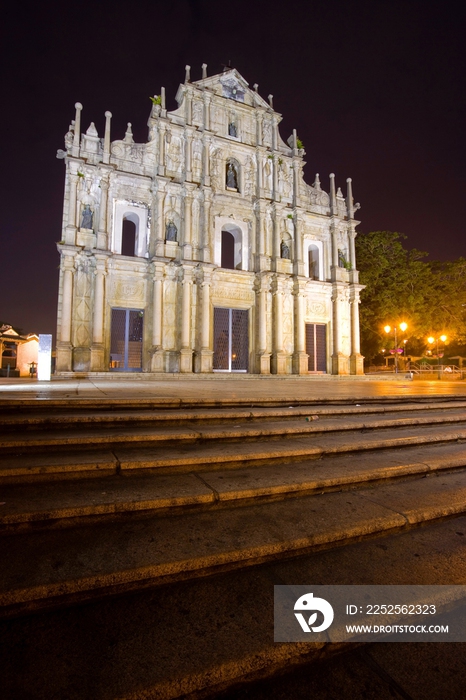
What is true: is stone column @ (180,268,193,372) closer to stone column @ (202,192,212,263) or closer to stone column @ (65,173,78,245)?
stone column @ (202,192,212,263)

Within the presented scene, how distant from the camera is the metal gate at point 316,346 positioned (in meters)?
23.2

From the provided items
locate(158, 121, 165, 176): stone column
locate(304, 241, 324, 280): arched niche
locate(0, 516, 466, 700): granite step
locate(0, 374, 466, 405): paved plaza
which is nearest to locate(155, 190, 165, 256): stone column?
locate(158, 121, 165, 176): stone column

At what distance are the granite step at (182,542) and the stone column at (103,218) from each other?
57.6 ft

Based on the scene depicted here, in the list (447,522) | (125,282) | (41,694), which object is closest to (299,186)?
(125,282)

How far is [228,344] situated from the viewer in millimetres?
21375

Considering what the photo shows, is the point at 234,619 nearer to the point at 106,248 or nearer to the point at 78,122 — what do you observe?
the point at 106,248

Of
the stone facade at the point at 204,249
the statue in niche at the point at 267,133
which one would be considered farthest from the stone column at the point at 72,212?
the statue in niche at the point at 267,133

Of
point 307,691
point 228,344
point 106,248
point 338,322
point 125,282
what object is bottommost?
point 307,691

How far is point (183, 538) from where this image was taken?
221 centimetres

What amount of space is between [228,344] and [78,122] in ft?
47.7

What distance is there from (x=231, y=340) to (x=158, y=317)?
5032 mm

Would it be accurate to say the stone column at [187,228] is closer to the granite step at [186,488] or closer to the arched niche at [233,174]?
the arched niche at [233,174]

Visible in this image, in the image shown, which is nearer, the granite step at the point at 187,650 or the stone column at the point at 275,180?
the granite step at the point at 187,650

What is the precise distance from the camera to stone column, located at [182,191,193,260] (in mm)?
19375
